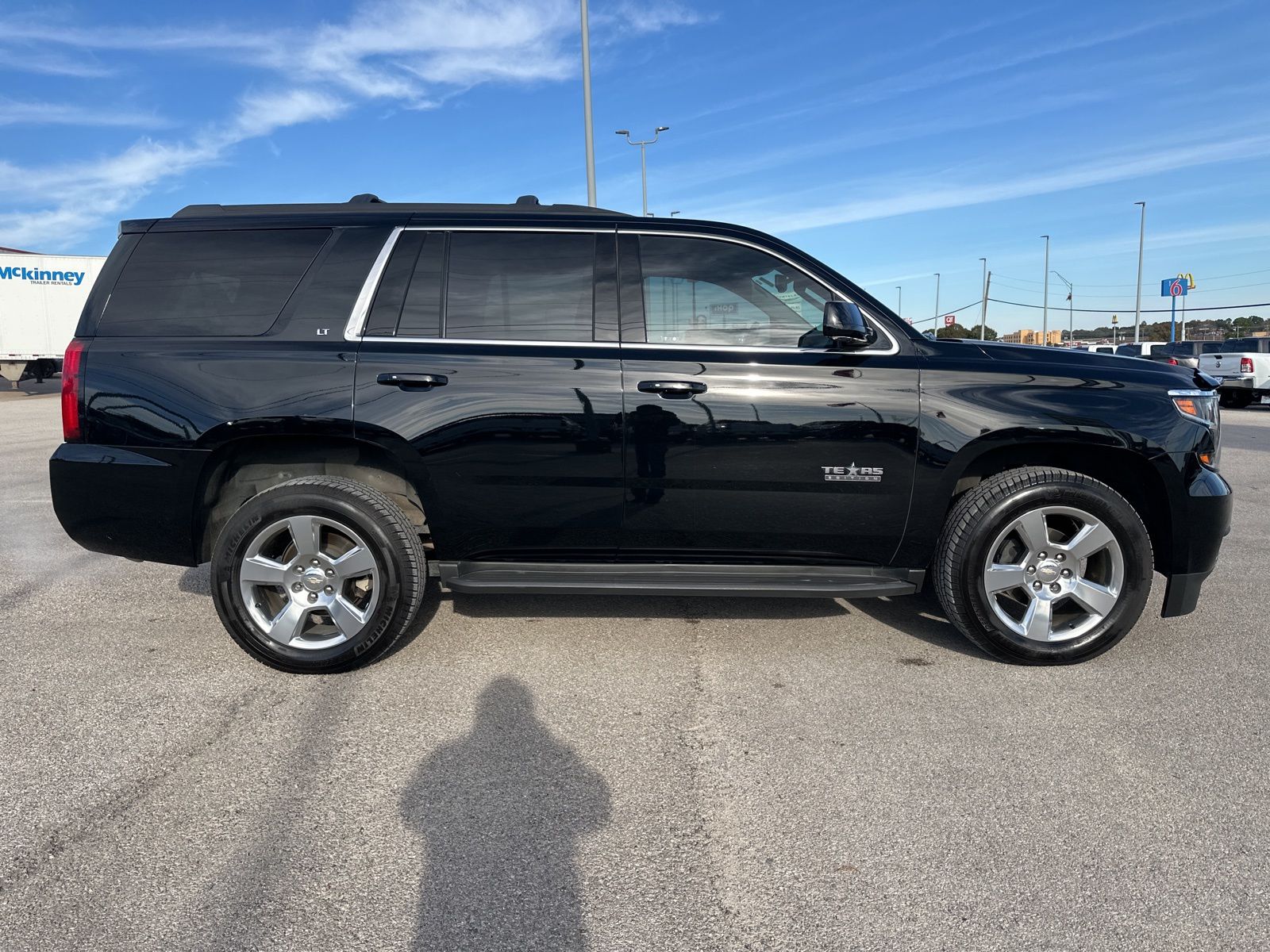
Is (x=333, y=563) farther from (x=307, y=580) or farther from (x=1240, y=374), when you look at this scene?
(x=1240, y=374)

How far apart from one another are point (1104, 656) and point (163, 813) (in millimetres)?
3784

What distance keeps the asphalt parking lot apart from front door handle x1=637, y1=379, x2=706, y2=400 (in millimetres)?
1202

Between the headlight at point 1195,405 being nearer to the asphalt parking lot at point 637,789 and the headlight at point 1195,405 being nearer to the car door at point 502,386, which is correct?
the asphalt parking lot at point 637,789

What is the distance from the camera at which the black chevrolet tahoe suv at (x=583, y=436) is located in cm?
361

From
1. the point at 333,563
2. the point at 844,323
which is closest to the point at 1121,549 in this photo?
the point at 844,323

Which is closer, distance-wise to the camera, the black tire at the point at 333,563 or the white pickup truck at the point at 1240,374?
the black tire at the point at 333,563

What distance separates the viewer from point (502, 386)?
3607 mm

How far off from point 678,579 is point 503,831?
1.48 m

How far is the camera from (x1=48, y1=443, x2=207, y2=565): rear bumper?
364cm

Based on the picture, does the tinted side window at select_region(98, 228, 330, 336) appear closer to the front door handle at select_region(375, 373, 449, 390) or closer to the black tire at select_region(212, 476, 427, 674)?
the front door handle at select_region(375, 373, 449, 390)

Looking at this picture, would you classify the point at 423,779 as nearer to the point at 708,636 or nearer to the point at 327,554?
the point at 327,554

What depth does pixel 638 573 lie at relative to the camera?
12.3ft

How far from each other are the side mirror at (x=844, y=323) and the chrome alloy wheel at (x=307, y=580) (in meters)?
2.16

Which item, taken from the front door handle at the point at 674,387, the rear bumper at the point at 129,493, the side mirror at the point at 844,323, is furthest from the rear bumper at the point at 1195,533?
the rear bumper at the point at 129,493
